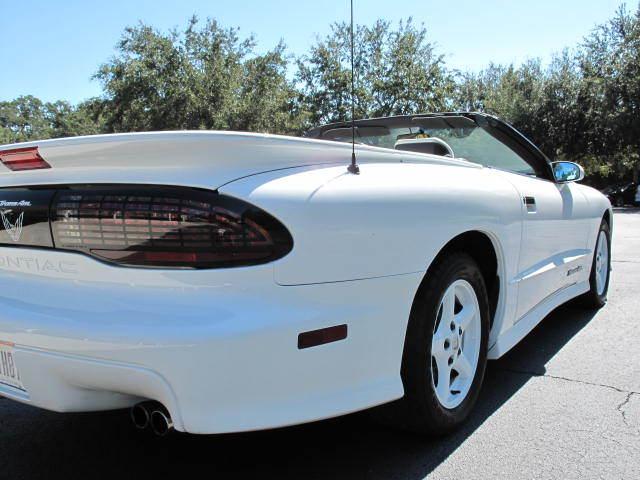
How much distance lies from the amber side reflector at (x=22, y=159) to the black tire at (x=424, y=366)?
5.14 ft

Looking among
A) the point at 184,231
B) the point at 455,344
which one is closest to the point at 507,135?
the point at 455,344

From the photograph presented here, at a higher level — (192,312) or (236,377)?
(192,312)

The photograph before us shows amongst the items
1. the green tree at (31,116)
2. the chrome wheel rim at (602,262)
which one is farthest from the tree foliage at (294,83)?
the green tree at (31,116)

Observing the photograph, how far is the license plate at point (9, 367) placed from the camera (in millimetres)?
2002

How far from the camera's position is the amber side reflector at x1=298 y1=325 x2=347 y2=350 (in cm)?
188

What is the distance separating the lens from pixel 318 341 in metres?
1.92

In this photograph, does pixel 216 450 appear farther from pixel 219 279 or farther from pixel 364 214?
pixel 364 214

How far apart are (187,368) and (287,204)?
23.9 inches

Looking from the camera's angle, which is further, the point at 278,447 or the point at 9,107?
the point at 9,107

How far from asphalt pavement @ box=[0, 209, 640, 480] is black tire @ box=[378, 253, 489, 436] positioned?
14 centimetres

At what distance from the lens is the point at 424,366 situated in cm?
235

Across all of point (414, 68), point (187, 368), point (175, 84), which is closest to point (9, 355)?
point (187, 368)

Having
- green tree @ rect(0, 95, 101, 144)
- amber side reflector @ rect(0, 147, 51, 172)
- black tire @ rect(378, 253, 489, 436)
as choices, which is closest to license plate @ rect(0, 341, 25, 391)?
amber side reflector @ rect(0, 147, 51, 172)

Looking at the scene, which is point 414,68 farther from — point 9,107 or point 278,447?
point 9,107
